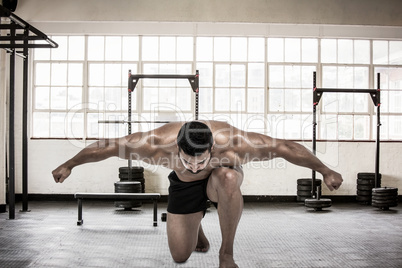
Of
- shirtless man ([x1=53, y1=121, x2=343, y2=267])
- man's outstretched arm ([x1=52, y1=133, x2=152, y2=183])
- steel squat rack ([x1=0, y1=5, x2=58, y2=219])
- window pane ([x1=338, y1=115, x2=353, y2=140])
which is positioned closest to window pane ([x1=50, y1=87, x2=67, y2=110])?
steel squat rack ([x1=0, y1=5, x2=58, y2=219])

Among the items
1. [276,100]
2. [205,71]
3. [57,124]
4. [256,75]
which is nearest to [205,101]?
[205,71]

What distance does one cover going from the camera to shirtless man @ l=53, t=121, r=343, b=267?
2.38m

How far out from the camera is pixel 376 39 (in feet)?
21.9

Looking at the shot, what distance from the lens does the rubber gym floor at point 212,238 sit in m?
3.16

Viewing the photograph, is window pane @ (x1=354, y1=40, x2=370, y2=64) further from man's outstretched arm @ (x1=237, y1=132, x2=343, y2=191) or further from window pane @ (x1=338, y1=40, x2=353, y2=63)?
man's outstretched arm @ (x1=237, y1=132, x2=343, y2=191)

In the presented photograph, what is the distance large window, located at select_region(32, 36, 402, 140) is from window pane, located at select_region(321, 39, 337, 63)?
0.23ft

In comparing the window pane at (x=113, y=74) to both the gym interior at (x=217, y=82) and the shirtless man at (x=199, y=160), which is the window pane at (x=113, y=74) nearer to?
the gym interior at (x=217, y=82)

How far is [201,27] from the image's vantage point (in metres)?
6.45

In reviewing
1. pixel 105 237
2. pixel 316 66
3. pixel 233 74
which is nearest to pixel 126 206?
pixel 105 237

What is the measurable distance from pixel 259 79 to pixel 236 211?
4252mm

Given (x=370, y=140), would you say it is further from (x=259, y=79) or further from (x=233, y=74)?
(x=233, y=74)

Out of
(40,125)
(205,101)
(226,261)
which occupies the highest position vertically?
(205,101)

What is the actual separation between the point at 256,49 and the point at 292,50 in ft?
1.96

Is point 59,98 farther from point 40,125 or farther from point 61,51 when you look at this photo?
point 61,51
